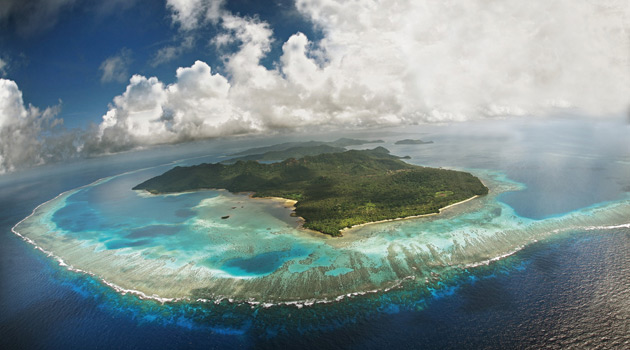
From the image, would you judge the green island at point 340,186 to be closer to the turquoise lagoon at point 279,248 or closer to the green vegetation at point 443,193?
the green vegetation at point 443,193

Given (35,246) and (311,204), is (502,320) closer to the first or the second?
(311,204)

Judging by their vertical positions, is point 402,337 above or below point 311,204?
below

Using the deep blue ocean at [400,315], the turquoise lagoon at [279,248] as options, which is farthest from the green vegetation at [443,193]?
the deep blue ocean at [400,315]

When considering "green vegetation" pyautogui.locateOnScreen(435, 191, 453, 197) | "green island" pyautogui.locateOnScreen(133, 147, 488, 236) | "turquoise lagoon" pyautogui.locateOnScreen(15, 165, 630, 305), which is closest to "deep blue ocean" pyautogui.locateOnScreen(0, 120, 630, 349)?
"turquoise lagoon" pyautogui.locateOnScreen(15, 165, 630, 305)

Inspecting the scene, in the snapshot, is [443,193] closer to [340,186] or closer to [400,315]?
[340,186]

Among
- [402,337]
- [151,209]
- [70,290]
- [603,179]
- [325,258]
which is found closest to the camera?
[402,337]

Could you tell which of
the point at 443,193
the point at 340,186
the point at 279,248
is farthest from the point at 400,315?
the point at 340,186

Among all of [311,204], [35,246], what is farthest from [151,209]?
[311,204]

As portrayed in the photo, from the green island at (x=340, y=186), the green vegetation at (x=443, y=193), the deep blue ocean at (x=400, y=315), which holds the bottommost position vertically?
the deep blue ocean at (x=400, y=315)
